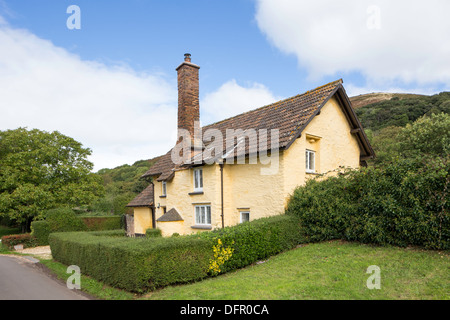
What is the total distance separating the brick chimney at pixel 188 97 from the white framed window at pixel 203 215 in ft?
14.1

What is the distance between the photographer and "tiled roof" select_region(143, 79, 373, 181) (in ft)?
44.6

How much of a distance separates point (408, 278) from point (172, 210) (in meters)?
13.9

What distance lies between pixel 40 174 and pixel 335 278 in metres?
30.7

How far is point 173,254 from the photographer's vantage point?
836cm

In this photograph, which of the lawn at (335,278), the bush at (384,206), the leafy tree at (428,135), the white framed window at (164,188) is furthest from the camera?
the leafy tree at (428,135)

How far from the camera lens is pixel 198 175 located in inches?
667

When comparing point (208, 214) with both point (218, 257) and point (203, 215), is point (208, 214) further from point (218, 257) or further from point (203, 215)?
point (218, 257)

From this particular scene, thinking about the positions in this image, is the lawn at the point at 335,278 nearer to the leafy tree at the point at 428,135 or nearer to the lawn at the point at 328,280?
the lawn at the point at 328,280

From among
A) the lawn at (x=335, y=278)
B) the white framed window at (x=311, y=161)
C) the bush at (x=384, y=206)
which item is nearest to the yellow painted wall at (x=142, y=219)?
the white framed window at (x=311, y=161)

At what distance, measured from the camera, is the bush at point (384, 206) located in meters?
9.05

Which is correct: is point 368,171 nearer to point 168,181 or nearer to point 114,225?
point 168,181

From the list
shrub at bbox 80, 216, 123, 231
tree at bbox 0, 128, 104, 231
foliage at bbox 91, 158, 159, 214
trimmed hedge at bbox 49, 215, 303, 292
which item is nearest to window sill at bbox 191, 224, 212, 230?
trimmed hedge at bbox 49, 215, 303, 292

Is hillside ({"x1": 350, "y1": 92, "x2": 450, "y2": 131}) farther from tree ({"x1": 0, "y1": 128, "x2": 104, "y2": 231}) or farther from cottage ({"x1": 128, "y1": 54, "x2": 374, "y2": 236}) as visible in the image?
tree ({"x1": 0, "y1": 128, "x2": 104, "y2": 231})

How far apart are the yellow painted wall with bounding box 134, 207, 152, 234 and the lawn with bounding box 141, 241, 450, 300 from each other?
15793mm
